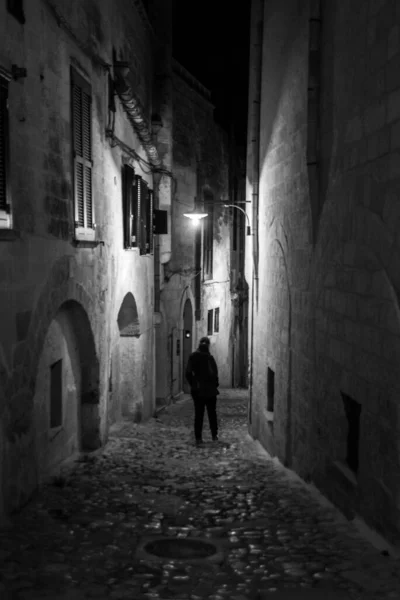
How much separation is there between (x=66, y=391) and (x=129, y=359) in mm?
4792

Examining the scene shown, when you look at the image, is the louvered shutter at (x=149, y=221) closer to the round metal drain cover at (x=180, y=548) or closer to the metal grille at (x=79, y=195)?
the metal grille at (x=79, y=195)

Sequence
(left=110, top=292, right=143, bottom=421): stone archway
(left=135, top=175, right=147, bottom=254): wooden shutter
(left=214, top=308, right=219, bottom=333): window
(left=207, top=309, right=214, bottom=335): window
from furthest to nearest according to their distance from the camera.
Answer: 1. (left=214, top=308, right=219, bottom=333): window
2. (left=207, top=309, right=214, bottom=335): window
3. (left=110, top=292, right=143, bottom=421): stone archway
4. (left=135, top=175, right=147, bottom=254): wooden shutter

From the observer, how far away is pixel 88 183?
892cm

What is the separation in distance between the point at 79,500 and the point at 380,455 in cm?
305

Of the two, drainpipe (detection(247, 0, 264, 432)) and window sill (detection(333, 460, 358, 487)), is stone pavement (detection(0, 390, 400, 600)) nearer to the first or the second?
window sill (detection(333, 460, 358, 487))

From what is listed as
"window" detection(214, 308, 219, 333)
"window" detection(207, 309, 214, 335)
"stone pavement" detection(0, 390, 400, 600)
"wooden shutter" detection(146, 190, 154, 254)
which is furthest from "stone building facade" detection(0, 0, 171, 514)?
"window" detection(214, 308, 219, 333)

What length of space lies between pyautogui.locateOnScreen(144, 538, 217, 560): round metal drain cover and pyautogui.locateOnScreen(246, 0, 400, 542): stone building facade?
135 cm

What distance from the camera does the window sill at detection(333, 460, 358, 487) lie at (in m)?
6.28

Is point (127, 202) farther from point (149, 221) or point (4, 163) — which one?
point (4, 163)

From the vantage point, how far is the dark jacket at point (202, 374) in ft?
36.2

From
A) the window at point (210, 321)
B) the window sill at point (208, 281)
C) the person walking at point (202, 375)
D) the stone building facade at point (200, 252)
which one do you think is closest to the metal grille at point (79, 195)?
the person walking at point (202, 375)

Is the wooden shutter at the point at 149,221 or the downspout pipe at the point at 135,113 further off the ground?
the downspout pipe at the point at 135,113

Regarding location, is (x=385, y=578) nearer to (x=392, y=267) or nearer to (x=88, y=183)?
(x=392, y=267)

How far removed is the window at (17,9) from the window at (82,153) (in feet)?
6.43
